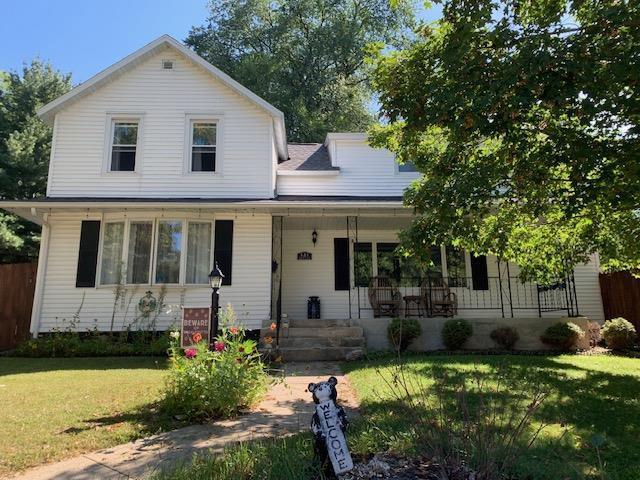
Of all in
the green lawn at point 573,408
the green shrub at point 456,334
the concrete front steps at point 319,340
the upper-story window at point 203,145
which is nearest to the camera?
the green lawn at point 573,408

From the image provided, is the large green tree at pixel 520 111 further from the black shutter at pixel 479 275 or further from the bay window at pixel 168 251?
the bay window at pixel 168 251

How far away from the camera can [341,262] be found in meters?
13.5

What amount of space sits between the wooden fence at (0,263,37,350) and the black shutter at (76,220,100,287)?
6.51 feet

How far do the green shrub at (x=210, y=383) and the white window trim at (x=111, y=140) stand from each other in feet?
26.8

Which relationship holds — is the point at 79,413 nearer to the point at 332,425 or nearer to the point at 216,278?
the point at 216,278

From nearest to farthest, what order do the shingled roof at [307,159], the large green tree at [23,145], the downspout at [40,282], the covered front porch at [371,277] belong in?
the downspout at [40,282] → the covered front porch at [371,277] → the shingled roof at [307,159] → the large green tree at [23,145]

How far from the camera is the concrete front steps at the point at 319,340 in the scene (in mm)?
9734

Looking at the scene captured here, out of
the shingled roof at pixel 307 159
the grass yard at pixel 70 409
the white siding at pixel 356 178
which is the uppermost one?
the shingled roof at pixel 307 159

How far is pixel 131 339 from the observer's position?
1141cm

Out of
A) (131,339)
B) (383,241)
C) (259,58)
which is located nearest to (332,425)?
(131,339)

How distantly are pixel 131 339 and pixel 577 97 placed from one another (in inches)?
417

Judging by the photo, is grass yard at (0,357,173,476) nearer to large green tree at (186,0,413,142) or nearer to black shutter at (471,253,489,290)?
black shutter at (471,253,489,290)

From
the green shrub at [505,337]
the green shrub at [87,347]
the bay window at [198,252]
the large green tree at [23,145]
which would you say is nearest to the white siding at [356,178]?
the bay window at [198,252]

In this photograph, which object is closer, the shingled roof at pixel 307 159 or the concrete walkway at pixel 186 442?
the concrete walkway at pixel 186 442
